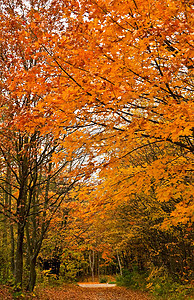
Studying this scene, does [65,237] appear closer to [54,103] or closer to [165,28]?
[54,103]

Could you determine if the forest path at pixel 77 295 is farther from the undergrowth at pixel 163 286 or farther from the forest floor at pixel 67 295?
the undergrowth at pixel 163 286

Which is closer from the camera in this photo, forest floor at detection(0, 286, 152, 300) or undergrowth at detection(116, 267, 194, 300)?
forest floor at detection(0, 286, 152, 300)

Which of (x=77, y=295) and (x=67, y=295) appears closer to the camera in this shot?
(x=67, y=295)

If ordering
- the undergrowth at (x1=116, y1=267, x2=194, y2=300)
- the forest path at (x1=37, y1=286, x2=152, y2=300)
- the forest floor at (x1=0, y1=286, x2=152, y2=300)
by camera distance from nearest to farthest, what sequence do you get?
the forest floor at (x1=0, y1=286, x2=152, y2=300) → the undergrowth at (x1=116, y1=267, x2=194, y2=300) → the forest path at (x1=37, y1=286, x2=152, y2=300)

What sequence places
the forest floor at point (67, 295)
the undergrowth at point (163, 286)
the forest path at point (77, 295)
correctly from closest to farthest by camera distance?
the forest floor at point (67, 295), the undergrowth at point (163, 286), the forest path at point (77, 295)

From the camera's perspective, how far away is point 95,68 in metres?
3.69

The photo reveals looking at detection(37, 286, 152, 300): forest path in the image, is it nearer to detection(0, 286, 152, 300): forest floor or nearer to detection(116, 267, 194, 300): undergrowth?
detection(0, 286, 152, 300): forest floor

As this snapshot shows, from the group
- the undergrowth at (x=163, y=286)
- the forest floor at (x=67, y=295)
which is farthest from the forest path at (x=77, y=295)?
the undergrowth at (x=163, y=286)

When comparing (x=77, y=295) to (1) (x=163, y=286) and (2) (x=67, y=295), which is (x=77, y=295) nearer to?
(2) (x=67, y=295)

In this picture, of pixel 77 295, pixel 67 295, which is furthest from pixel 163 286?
pixel 67 295

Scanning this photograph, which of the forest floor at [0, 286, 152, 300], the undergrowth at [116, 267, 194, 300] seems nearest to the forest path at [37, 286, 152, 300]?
the forest floor at [0, 286, 152, 300]

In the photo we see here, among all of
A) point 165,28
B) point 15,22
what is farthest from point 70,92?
point 15,22

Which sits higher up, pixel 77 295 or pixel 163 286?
pixel 163 286

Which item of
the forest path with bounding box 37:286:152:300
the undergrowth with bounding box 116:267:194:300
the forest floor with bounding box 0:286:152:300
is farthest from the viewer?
the forest path with bounding box 37:286:152:300
